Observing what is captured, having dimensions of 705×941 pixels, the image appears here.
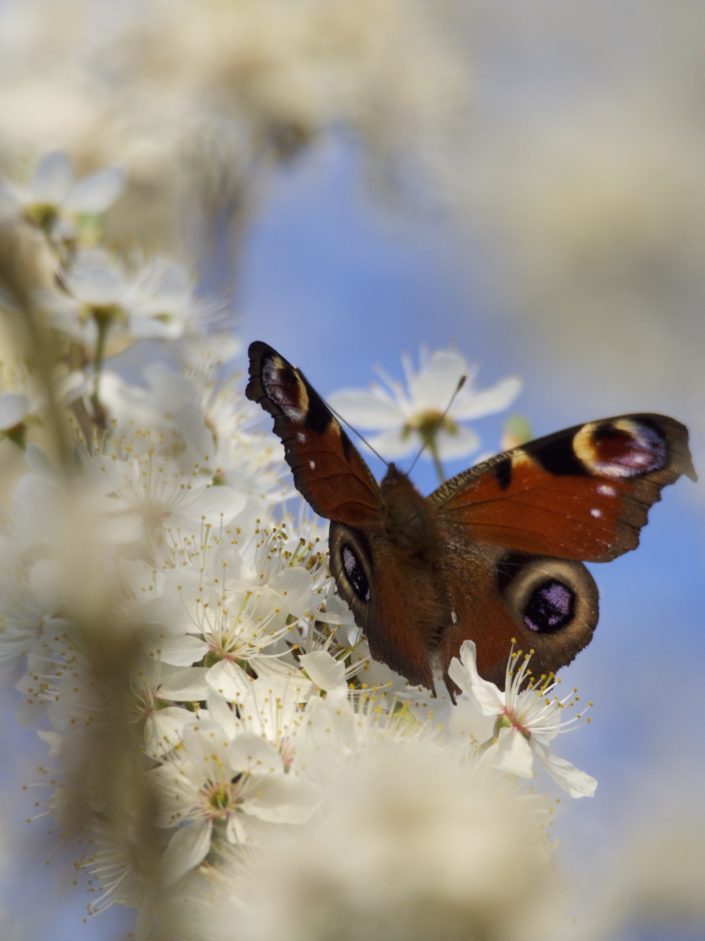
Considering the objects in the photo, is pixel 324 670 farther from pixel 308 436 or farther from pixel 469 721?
pixel 308 436

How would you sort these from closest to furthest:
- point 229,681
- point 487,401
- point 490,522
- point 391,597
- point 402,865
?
point 402,865, point 229,681, point 391,597, point 490,522, point 487,401

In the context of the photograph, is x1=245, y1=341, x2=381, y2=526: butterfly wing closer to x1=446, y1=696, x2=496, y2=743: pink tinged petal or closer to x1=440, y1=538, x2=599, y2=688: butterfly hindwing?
x1=440, y1=538, x2=599, y2=688: butterfly hindwing

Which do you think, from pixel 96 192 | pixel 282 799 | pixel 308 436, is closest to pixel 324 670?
pixel 282 799

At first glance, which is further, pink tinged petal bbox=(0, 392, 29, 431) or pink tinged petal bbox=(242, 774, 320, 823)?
pink tinged petal bbox=(0, 392, 29, 431)

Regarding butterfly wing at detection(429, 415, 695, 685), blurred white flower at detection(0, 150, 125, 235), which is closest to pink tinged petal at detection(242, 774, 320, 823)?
butterfly wing at detection(429, 415, 695, 685)

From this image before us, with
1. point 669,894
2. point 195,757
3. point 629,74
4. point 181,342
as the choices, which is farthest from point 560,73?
point 195,757
